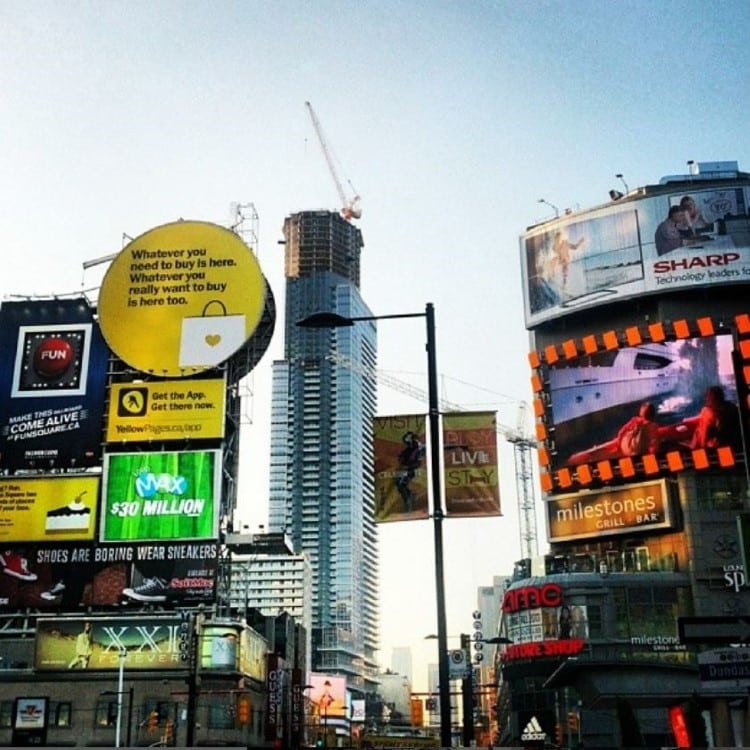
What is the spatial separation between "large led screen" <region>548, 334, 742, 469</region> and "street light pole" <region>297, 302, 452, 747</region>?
6313 centimetres

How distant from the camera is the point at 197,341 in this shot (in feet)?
232

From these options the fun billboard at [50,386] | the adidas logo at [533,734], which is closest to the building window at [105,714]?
the fun billboard at [50,386]

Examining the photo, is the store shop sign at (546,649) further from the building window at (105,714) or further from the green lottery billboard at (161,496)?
the building window at (105,714)

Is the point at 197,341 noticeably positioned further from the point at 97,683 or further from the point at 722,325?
the point at 722,325

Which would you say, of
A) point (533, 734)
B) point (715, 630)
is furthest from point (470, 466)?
point (533, 734)

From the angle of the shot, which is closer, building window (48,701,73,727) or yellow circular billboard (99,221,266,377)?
yellow circular billboard (99,221,266,377)

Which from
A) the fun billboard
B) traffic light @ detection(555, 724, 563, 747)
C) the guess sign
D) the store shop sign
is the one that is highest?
the fun billboard

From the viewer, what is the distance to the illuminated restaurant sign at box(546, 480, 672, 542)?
78125mm

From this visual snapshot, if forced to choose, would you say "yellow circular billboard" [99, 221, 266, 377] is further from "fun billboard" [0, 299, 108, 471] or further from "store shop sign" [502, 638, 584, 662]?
"store shop sign" [502, 638, 584, 662]

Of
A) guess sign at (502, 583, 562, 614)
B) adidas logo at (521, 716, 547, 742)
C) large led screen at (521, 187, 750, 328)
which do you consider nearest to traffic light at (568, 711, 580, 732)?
guess sign at (502, 583, 562, 614)

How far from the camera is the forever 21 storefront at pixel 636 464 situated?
2985 inches

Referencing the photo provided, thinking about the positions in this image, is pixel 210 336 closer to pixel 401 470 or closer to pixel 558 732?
pixel 558 732

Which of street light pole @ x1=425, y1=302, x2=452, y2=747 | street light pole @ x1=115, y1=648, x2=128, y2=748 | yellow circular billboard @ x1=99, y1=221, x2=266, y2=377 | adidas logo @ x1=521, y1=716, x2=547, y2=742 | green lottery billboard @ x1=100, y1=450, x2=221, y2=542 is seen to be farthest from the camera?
yellow circular billboard @ x1=99, y1=221, x2=266, y2=377

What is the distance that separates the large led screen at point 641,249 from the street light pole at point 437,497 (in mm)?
68150
